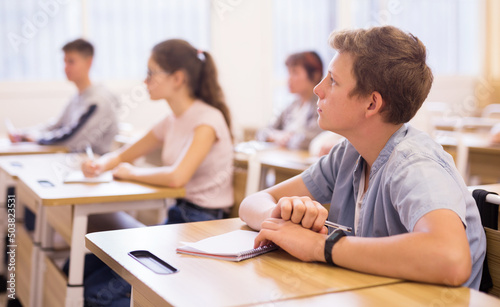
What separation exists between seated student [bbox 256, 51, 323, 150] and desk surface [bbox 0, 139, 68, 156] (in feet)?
4.84

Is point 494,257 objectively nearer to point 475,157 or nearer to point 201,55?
point 201,55

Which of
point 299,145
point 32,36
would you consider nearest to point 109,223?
point 299,145

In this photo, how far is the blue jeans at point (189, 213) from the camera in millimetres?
2309

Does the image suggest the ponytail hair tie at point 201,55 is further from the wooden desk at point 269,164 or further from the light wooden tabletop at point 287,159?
the light wooden tabletop at point 287,159

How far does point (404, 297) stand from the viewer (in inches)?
Answer: 37.8

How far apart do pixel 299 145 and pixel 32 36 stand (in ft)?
10.6

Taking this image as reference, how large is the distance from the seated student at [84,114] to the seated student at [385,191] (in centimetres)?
261

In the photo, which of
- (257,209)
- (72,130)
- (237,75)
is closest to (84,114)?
(72,130)

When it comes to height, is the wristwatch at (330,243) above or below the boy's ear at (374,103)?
below

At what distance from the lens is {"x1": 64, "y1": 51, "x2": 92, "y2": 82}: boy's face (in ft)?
13.6

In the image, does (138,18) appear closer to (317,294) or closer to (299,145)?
(299,145)

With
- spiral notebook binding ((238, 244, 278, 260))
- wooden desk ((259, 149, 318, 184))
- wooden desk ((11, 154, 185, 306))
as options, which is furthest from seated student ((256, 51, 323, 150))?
spiral notebook binding ((238, 244, 278, 260))
